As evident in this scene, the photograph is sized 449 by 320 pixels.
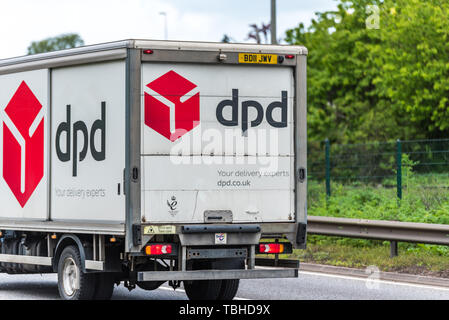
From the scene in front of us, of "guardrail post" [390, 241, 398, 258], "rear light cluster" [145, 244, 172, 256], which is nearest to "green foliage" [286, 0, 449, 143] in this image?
"guardrail post" [390, 241, 398, 258]

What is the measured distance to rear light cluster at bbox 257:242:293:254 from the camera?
38.7 feet

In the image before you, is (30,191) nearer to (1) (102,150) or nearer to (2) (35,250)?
(2) (35,250)

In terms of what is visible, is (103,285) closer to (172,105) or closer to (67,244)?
(67,244)

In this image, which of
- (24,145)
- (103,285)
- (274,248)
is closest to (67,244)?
(103,285)

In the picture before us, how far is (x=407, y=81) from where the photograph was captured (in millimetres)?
37844

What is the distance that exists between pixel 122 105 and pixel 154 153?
653mm

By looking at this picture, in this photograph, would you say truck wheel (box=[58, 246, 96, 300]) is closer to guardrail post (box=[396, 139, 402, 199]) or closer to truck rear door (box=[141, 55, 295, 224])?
truck rear door (box=[141, 55, 295, 224])

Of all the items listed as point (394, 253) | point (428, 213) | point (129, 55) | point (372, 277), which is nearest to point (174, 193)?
point (129, 55)

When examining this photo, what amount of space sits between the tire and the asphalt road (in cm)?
98

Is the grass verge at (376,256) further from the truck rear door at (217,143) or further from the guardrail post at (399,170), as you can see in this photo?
the truck rear door at (217,143)

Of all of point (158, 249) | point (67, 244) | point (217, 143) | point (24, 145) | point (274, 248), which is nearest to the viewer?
point (158, 249)

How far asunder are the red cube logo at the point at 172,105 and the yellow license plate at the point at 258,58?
0.69 metres

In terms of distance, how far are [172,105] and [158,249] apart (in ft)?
5.35

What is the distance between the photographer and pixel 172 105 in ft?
37.0
